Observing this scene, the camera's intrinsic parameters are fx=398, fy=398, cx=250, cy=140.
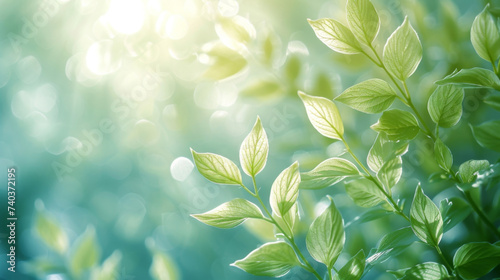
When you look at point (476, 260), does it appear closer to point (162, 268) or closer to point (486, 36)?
point (486, 36)

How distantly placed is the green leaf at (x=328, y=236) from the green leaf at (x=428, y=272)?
0.04m

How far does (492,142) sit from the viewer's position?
219 millimetres

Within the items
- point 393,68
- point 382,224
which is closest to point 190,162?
point 382,224

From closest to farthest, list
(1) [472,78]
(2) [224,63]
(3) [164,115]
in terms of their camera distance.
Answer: (1) [472,78], (2) [224,63], (3) [164,115]

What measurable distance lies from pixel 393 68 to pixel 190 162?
39 centimetres

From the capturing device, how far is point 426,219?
7.7 inches

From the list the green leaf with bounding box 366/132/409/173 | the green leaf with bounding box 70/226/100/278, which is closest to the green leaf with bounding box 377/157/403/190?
the green leaf with bounding box 366/132/409/173

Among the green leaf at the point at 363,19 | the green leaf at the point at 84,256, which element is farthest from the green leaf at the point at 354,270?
the green leaf at the point at 84,256

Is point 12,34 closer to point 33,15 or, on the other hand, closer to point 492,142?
point 33,15

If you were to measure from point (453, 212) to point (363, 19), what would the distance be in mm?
142

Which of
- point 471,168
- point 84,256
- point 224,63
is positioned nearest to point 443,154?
point 471,168

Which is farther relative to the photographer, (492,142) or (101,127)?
(101,127)

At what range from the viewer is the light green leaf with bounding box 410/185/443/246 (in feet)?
0.64

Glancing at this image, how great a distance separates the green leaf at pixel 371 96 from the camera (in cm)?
20
